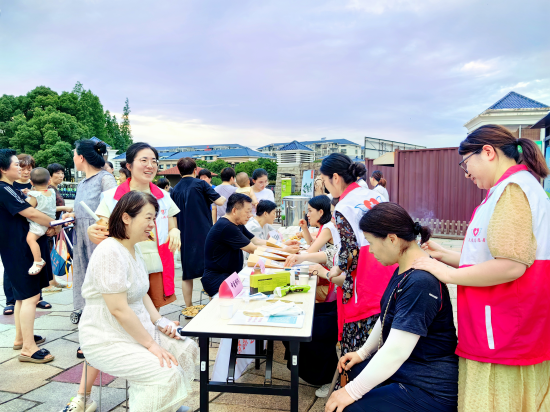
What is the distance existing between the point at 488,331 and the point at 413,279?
33 cm

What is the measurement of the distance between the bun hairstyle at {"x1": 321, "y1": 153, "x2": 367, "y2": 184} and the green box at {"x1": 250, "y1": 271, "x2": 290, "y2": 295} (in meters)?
0.80

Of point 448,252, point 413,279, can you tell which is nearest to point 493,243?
point 413,279

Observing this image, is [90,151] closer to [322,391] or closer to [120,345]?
[120,345]

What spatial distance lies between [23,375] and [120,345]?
1.65m

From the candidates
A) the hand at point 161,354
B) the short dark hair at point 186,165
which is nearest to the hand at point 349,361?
the hand at point 161,354

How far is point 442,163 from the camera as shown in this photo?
1053cm

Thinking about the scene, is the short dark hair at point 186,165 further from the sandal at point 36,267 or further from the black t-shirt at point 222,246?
the sandal at point 36,267

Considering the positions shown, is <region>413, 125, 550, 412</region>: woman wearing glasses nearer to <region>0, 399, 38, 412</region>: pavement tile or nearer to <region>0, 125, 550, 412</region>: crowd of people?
<region>0, 125, 550, 412</region>: crowd of people

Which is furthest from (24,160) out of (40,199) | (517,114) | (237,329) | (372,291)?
Result: (517,114)

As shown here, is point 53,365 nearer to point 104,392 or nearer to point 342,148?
point 104,392

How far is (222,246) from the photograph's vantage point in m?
3.41

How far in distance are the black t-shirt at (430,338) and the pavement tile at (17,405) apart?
8.22 ft

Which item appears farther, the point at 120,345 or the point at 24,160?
the point at 24,160

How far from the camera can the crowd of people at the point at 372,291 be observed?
1424 mm
